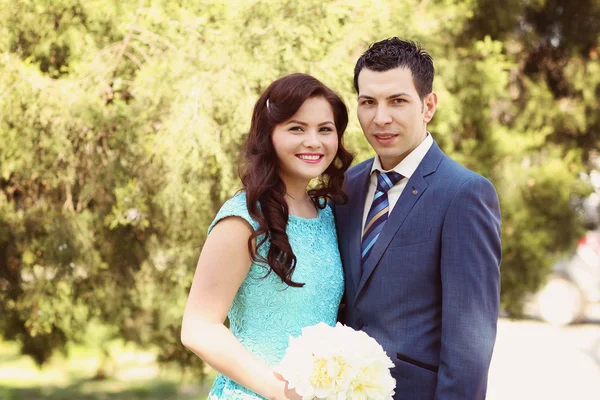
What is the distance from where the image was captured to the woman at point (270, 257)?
2.51 m

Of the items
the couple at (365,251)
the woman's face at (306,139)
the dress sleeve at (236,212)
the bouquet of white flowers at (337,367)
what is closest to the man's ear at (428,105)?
the couple at (365,251)

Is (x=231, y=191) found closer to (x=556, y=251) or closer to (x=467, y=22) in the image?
(x=467, y=22)

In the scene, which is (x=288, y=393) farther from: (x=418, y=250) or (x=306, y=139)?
(x=306, y=139)

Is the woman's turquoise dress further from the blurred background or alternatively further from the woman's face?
the blurred background

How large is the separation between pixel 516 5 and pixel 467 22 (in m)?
0.39

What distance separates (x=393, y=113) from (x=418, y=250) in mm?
577

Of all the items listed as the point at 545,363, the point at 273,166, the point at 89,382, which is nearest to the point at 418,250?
the point at 273,166

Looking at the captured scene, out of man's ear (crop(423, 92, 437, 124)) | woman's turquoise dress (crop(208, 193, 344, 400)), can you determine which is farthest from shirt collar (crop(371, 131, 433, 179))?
woman's turquoise dress (crop(208, 193, 344, 400))

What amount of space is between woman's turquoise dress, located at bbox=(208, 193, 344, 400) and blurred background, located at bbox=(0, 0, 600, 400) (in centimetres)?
138

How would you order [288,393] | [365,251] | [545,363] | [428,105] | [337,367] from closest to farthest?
[337,367], [288,393], [365,251], [428,105], [545,363]

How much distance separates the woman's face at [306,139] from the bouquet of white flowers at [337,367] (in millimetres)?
767

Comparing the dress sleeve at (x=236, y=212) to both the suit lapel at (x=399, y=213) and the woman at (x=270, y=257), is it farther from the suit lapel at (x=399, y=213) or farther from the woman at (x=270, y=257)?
the suit lapel at (x=399, y=213)

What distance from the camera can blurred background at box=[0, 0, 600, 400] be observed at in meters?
4.10

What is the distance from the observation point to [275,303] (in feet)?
8.81
